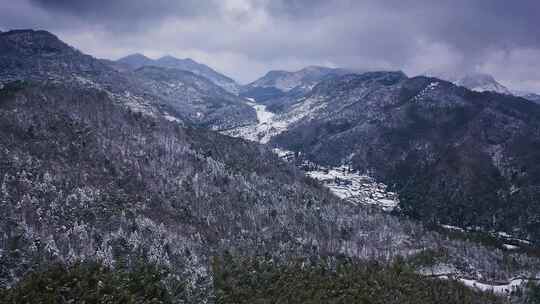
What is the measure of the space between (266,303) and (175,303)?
41.4 metres

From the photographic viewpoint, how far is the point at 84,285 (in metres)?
185

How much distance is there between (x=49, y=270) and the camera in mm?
A: 198750

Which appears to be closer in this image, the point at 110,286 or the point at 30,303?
the point at 30,303

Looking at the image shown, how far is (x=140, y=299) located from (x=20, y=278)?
54.8m

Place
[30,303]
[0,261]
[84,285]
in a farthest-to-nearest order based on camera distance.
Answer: [0,261], [84,285], [30,303]

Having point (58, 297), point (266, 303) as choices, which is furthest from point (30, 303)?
point (266, 303)

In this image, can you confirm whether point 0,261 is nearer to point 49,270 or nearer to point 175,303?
point 49,270

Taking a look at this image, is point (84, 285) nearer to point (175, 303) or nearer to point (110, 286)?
point (110, 286)

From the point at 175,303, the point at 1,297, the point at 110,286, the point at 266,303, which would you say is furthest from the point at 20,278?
the point at 266,303

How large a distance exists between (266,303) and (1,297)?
106356 mm

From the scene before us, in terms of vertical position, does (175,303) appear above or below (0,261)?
below

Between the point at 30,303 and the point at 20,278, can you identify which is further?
the point at 20,278

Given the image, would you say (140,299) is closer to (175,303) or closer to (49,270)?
(175,303)

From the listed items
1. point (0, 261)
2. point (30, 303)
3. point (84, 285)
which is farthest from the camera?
point (0, 261)
